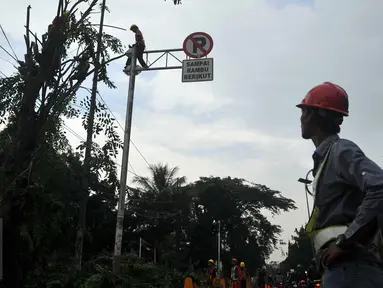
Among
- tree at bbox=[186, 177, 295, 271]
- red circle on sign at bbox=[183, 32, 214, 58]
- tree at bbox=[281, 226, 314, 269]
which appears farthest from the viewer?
tree at bbox=[281, 226, 314, 269]

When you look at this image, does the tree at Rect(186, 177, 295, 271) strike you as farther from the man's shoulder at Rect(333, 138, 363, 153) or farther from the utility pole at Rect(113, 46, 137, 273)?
the man's shoulder at Rect(333, 138, 363, 153)

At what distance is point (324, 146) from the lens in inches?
87.0

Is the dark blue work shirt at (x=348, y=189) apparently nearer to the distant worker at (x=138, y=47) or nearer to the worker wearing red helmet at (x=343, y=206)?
the worker wearing red helmet at (x=343, y=206)

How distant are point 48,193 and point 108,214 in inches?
952

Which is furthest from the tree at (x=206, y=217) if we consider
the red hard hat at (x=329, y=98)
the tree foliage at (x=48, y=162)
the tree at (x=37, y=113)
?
the red hard hat at (x=329, y=98)

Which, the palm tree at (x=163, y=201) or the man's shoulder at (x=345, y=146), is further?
the palm tree at (x=163, y=201)

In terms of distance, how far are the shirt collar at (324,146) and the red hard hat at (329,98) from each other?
14 cm

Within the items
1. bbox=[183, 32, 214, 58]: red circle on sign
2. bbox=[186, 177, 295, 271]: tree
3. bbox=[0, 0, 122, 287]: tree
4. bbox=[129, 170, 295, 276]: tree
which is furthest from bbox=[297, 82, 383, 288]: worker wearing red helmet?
bbox=[186, 177, 295, 271]: tree

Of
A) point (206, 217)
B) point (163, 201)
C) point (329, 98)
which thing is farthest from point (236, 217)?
point (329, 98)

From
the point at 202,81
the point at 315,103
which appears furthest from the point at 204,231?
the point at 315,103

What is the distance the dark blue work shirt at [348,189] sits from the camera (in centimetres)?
182

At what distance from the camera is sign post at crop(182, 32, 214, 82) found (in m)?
9.34

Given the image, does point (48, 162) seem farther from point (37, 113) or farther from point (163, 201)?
point (163, 201)

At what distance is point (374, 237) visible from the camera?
1.88 m
